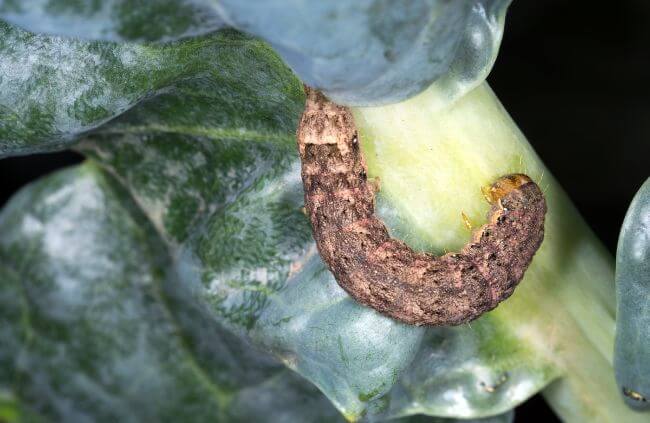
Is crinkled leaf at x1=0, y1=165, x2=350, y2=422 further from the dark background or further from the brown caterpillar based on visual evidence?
the dark background

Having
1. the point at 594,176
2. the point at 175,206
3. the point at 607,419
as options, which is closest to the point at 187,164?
the point at 175,206

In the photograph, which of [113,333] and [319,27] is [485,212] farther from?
[113,333]

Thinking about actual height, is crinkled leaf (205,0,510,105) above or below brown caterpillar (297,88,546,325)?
above

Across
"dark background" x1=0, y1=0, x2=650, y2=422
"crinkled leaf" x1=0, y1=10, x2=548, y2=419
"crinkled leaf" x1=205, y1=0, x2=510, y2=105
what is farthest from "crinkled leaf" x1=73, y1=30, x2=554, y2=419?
"dark background" x1=0, y1=0, x2=650, y2=422

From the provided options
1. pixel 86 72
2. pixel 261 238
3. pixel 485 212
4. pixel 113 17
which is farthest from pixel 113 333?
pixel 113 17

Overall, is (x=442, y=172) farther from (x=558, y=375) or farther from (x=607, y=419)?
(x=607, y=419)

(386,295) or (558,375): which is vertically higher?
(386,295)
